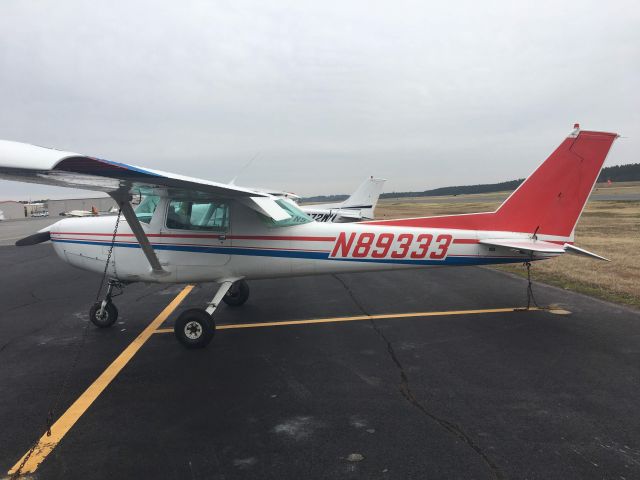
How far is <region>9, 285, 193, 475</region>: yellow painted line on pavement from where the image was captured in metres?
2.87

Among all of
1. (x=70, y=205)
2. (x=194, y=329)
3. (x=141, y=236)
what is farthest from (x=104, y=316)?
(x=70, y=205)

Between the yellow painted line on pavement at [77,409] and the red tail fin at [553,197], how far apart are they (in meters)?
4.06

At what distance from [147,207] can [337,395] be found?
421cm

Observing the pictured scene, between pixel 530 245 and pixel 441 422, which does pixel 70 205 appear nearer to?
pixel 530 245

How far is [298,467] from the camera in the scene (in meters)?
2.72

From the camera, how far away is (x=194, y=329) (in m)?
5.10

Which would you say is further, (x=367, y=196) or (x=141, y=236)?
(x=367, y=196)

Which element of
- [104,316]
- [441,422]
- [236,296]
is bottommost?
[104,316]

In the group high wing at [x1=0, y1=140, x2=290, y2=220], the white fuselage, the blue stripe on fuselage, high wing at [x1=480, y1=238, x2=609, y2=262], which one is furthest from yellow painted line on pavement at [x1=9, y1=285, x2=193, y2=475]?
high wing at [x1=480, y1=238, x2=609, y2=262]

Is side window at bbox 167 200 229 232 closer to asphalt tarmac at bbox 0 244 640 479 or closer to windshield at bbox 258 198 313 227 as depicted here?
windshield at bbox 258 198 313 227

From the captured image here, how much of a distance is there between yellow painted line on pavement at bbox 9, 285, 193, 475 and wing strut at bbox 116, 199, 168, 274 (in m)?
1.13

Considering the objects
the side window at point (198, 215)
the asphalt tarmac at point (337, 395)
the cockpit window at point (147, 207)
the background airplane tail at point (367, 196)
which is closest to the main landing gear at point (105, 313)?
the asphalt tarmac at point (337, 395)

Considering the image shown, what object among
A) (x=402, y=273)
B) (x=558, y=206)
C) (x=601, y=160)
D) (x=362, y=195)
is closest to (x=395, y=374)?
(x=558, y=206)

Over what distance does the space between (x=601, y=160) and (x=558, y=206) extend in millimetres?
898
